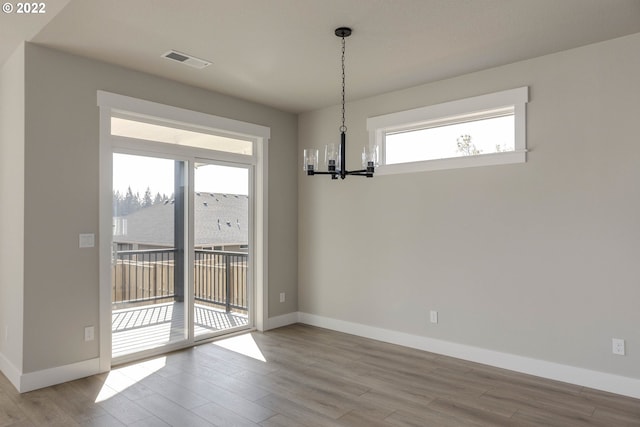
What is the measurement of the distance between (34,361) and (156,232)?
→ 1537 millimetres

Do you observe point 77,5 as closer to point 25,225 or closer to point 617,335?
point 25,225

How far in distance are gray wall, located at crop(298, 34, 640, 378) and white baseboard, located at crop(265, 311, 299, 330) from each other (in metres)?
0.86

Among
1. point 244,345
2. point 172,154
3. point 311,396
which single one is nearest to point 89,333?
point 244,345

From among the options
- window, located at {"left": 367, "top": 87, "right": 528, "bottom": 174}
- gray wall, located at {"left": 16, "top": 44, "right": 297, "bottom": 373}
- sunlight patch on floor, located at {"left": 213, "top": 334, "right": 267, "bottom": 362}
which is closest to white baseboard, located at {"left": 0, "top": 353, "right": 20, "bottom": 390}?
gray wall, located at {"left": 16, "top": 44, "right": 297, "bottom": 373}

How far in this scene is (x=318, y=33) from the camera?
3.33 meters

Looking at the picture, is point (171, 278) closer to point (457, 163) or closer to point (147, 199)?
point (147, 199)

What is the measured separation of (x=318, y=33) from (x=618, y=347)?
11.5ft

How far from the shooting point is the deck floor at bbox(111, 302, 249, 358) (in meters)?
4.14

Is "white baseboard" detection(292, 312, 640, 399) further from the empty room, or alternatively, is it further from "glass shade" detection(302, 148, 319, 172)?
"glass shade" detection(302, 148, 319, 172)

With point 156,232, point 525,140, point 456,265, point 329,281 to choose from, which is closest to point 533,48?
point 525,140

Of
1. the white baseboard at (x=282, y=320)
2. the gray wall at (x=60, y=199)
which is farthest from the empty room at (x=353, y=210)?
the white baseboard at (x=282, y=320)

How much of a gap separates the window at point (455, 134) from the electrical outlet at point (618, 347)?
1717 millimetres

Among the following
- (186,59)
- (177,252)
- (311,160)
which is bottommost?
(177,252)

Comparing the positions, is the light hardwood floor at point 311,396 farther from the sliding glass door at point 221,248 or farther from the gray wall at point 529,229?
the sliding glass door at point 221,248
